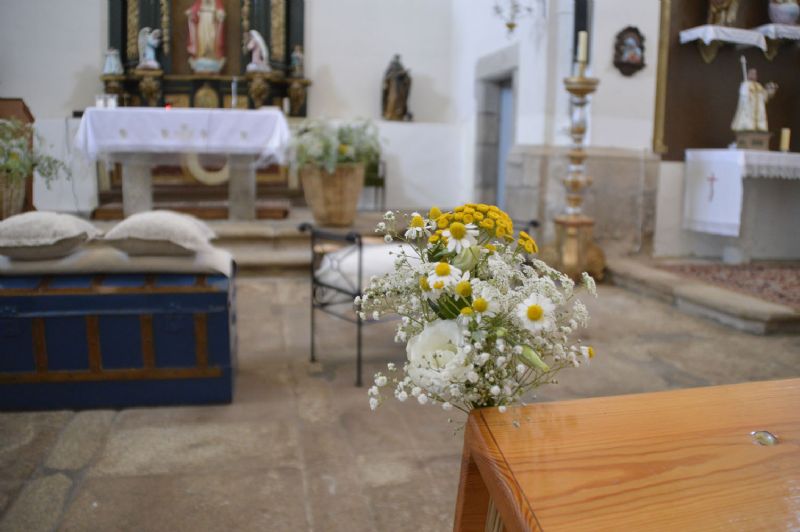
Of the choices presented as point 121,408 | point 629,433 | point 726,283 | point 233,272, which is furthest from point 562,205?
point 629,433

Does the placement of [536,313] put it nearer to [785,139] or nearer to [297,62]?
[785,139]

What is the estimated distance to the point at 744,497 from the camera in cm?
94

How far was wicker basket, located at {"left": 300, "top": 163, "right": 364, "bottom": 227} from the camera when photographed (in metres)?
5.89

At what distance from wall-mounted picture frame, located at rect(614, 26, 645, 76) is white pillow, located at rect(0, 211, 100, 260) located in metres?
4.35

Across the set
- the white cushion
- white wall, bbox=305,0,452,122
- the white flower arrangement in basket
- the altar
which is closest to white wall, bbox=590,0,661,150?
the altar

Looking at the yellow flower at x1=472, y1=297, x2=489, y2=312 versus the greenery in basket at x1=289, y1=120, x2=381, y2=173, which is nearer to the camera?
the yellow flower at x1=472, y1=297, x2=489, y2=312

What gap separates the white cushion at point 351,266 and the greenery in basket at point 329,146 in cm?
249

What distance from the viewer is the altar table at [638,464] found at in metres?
0.90

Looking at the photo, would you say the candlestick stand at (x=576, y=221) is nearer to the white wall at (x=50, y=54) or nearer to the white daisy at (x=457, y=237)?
the white wall at (x=50, y=54)

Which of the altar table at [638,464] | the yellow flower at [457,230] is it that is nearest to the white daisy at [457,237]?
the yellow flower at [457,230]

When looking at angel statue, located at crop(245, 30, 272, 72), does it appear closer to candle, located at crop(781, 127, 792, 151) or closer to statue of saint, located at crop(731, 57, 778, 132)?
statue of saint, located at crop(731, 57, 778, 132)

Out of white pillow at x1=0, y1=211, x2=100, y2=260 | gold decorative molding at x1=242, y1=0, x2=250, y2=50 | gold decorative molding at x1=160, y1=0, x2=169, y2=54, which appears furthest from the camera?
gold decorative molding at x1=242, y1=0, x2=250, y2=50

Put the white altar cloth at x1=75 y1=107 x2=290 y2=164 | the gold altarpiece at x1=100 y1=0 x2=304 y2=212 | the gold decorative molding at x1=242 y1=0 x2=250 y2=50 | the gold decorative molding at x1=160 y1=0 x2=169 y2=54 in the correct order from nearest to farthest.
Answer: the white altar cloth at x1=75 y1=107 x2=290 y2=164 → the gold altarpiece at x1=100 y1=0 x2=304 y2=212 → the gold decorative molding at x1=160 y1=0 x2=169 y2=54 → the gold decorative molding at x1=242 y1=0 x2=250 y2=50

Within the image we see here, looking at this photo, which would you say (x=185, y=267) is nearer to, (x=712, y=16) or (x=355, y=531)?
(x=355, y=531)
